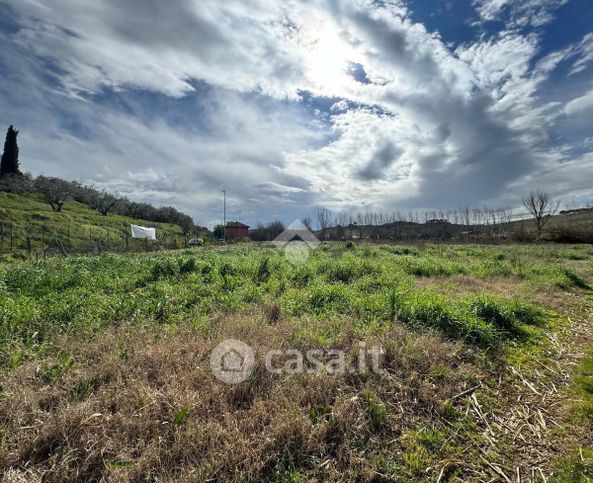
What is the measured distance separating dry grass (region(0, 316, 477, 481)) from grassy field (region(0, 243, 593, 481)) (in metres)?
0.01

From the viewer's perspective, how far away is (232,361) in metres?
3.62

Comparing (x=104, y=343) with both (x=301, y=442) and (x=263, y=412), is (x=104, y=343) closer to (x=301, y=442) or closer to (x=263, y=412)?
(x=263, y=412)

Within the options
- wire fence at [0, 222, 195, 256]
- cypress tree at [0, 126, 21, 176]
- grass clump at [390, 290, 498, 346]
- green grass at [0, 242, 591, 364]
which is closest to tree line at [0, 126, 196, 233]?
cypress tree at [0, 126, 21, 176]

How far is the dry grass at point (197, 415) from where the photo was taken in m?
2.30

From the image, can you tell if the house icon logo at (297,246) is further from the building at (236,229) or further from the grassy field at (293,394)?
the building at (236,229)

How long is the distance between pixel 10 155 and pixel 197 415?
89238mm

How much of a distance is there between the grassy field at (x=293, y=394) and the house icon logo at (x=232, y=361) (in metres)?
0.10

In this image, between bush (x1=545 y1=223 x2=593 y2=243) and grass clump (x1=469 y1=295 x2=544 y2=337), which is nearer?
grass clump (x1=469 y1=295 x2=544 y2=337)

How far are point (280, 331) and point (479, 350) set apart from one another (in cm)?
293

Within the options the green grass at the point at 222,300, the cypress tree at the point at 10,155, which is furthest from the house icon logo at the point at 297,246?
the cypress tree at the point at 10,155

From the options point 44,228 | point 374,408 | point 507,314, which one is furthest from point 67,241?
point 507,314

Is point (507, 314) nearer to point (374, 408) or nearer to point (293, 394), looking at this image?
point (374, 408)

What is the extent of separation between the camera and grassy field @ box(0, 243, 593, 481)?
237 centimetres

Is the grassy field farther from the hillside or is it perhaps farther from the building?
the building
